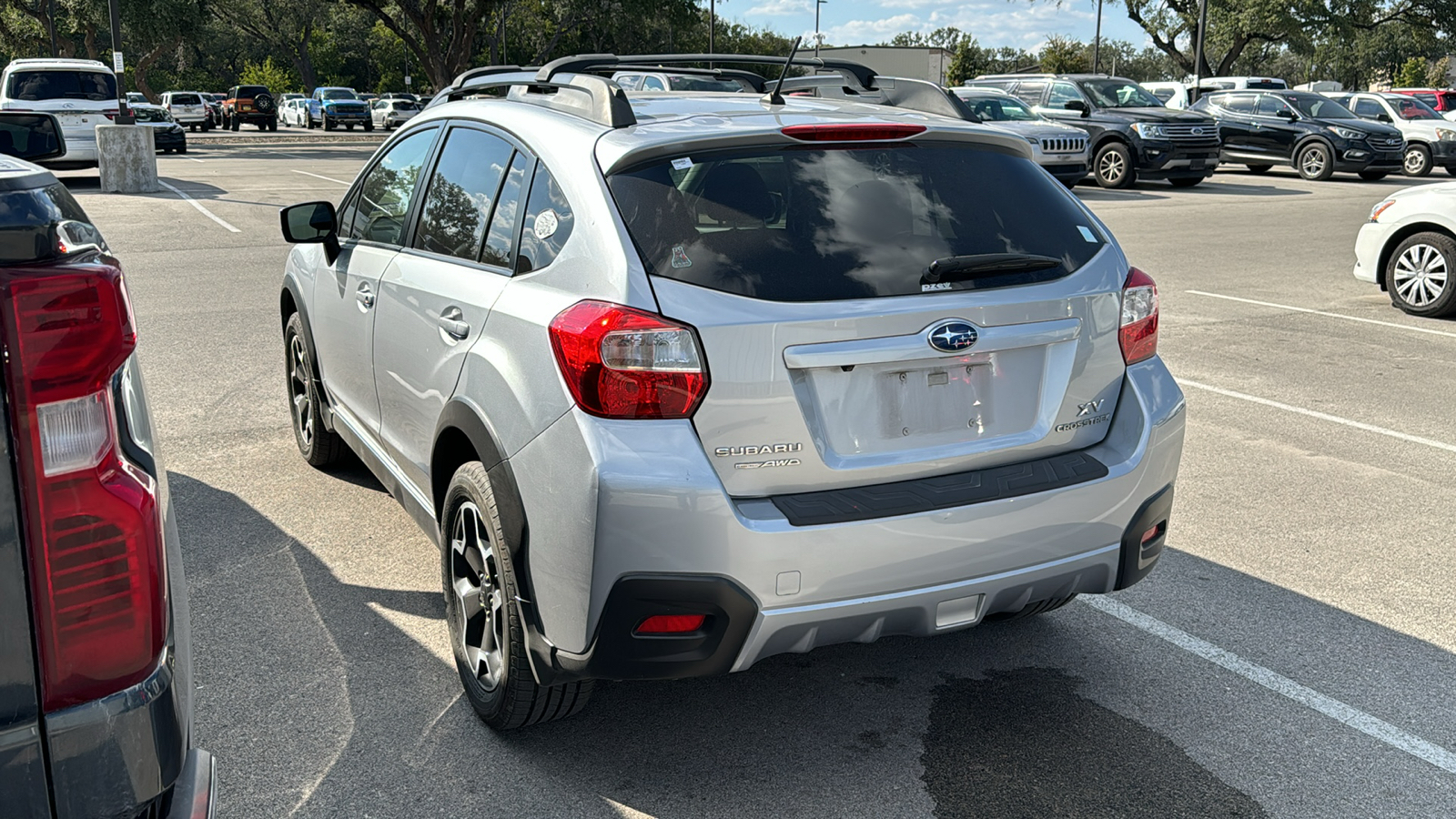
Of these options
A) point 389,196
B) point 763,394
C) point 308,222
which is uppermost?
point 389,196

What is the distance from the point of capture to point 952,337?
3.05m

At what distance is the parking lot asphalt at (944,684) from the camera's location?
3.16 metres

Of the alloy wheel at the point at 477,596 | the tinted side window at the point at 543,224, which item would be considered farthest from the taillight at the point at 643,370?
the alloy wheel at the point at 477,596

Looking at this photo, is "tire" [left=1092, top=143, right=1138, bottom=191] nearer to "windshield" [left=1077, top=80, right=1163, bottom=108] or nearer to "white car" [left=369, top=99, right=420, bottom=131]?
"windshield" [left=1077, top=80, right=1163, bottom=108]

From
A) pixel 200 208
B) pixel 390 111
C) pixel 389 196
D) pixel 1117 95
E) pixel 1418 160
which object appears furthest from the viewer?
pixel 390 111

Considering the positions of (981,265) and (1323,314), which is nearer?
(981,265)

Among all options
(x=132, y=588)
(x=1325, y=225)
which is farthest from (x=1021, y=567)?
(x=1325, y=225)

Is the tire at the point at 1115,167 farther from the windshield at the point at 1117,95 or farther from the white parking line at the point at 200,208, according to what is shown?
the white parking line at the point at 200,208

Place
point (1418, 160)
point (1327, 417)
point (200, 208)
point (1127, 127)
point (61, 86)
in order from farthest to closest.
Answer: point (1418, 160) < point (61, 86) < point (1127, 127) < point (200, 208) < point (1327, 417)

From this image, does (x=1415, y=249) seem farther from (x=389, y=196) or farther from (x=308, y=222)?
(x=308, y=222)

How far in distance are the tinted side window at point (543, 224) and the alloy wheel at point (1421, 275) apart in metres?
9.02

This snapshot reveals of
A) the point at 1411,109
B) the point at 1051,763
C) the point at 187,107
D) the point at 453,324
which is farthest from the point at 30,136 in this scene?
the point at 187,107

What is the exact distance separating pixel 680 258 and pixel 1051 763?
1.65 m

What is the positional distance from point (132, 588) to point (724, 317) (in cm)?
147
